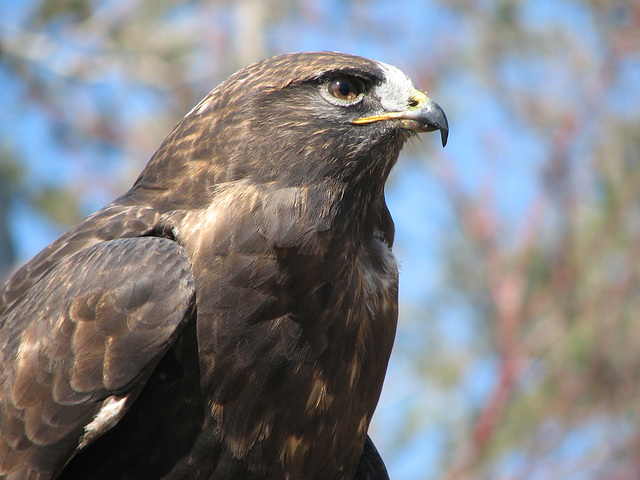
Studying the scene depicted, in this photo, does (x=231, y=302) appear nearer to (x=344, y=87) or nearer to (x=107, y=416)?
(x=107, y=416)

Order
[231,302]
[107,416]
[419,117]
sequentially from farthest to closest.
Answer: [419,117], [231,302], [107,416]

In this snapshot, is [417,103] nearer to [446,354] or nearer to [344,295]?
[344,295]

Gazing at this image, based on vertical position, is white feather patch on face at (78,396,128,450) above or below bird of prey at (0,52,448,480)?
below

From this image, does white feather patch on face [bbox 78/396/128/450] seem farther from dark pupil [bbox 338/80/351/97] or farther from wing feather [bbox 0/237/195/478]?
dark pupil [bbox 338/80/351/97]

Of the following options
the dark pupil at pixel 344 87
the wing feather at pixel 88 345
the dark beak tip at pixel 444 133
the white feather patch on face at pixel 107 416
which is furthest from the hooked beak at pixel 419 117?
the white feather patch on face at pixel 107 416

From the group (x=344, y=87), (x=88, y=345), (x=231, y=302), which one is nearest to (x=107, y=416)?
(x=88, y=345)

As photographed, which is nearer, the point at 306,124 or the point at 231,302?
the point at 231,302

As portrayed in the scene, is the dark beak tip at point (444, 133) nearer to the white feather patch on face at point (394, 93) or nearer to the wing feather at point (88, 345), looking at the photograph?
the white feather patch on face at point (394, 93)

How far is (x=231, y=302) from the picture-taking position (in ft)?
9.59

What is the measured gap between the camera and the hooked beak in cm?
318

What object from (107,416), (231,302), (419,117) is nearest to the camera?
(107,416)

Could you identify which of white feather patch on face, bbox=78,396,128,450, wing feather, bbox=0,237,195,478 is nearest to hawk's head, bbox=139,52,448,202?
wing feather, bbox=0,237,195,478

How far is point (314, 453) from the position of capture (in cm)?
308

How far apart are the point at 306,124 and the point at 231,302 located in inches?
28.0
